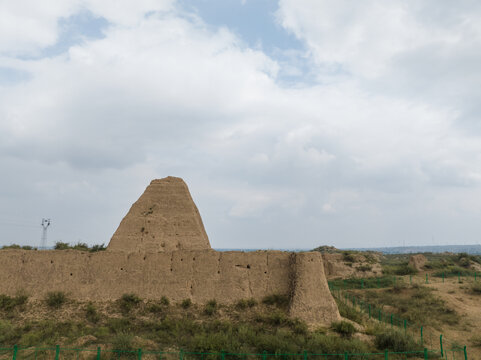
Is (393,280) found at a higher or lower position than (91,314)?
higher

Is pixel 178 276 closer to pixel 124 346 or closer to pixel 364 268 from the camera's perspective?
pixel 124 346

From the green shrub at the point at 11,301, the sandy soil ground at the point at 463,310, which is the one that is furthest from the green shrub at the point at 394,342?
the green shrub at the point at 11,301


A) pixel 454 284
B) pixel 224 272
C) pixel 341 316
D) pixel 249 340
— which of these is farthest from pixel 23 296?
pixel 454 284

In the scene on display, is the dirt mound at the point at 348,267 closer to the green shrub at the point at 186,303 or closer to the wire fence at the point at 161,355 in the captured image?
the green shrub at the point at 186,303

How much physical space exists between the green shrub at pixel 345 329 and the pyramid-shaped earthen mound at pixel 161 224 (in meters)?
8.34

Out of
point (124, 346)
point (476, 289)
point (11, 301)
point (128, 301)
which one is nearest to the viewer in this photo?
point (124, 346)

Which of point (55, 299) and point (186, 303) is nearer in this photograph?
point (186, 303)

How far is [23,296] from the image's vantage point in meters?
16.1

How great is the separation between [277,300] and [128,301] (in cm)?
644

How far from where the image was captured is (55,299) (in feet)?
51.8

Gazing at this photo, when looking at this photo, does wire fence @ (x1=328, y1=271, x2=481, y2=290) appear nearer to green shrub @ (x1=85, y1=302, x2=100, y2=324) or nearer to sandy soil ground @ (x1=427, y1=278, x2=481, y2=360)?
sandy soil ground @ (x1=427, y1=278, x2=481, y2=360)

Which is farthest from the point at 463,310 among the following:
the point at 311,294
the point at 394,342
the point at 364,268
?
the point at 364,268

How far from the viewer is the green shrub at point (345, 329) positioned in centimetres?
1334

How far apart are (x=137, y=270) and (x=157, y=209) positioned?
4.33 m
